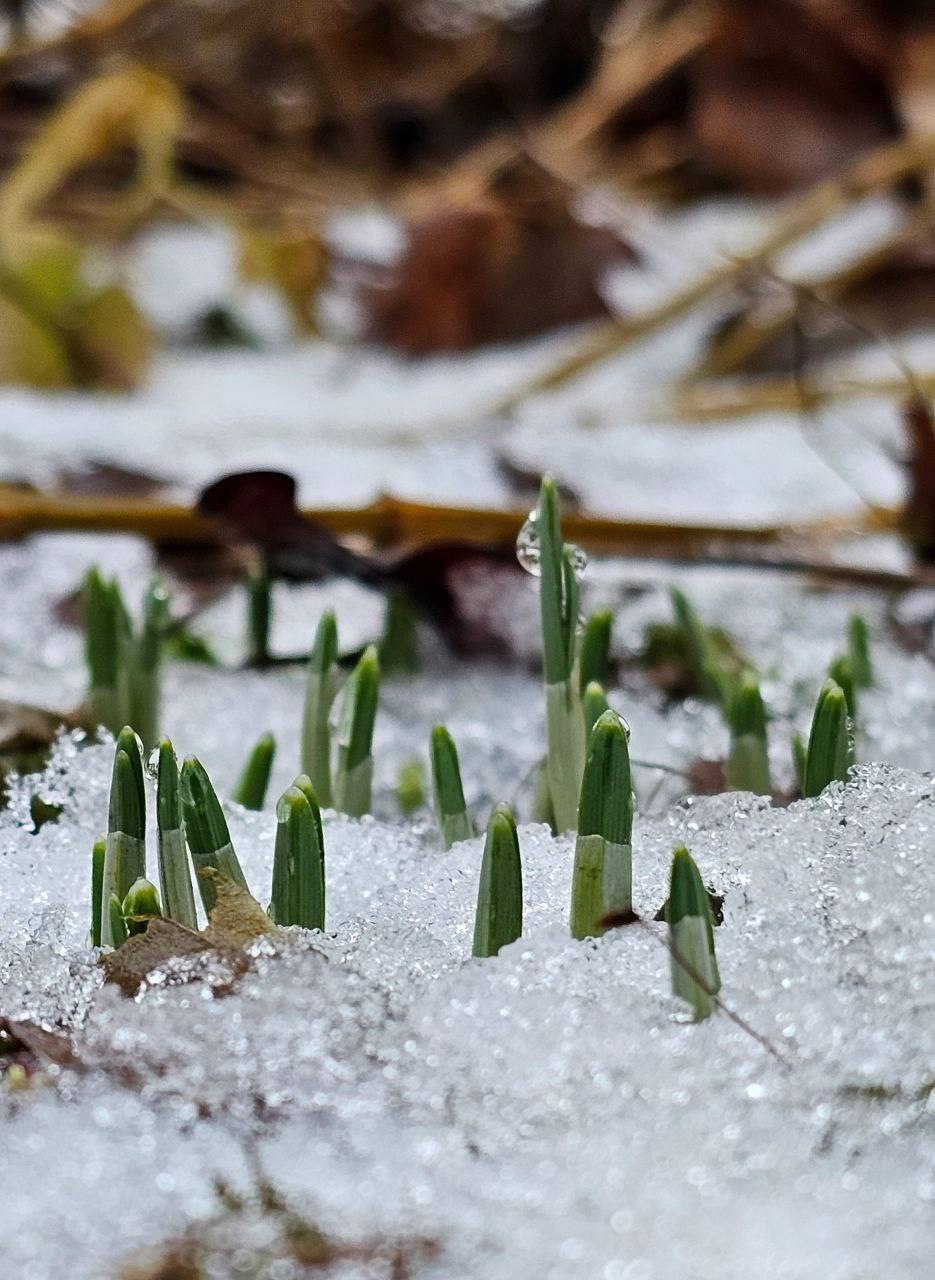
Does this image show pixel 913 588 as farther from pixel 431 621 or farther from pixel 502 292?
pixel 502 292

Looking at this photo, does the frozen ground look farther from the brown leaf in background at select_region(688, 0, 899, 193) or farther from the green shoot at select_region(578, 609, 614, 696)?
the brown leaf in background at select_region(688, 0, 899, 193)

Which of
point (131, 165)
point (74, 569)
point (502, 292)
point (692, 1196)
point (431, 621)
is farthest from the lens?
point (131, 165)

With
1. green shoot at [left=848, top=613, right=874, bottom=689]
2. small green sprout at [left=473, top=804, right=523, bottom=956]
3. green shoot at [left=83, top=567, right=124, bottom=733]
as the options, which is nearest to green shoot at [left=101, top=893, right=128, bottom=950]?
small green sprout at [left=473, top=804, right=523, bottom=956]

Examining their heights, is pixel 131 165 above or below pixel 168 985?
above

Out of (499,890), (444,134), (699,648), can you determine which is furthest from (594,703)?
(444,134)

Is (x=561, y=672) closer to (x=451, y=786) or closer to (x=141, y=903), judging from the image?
(x=451, y=786)

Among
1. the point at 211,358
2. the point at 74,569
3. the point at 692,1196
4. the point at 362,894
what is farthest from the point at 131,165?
the point at 692,1196

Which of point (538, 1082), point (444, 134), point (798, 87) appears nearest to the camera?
point (538, 1082)
